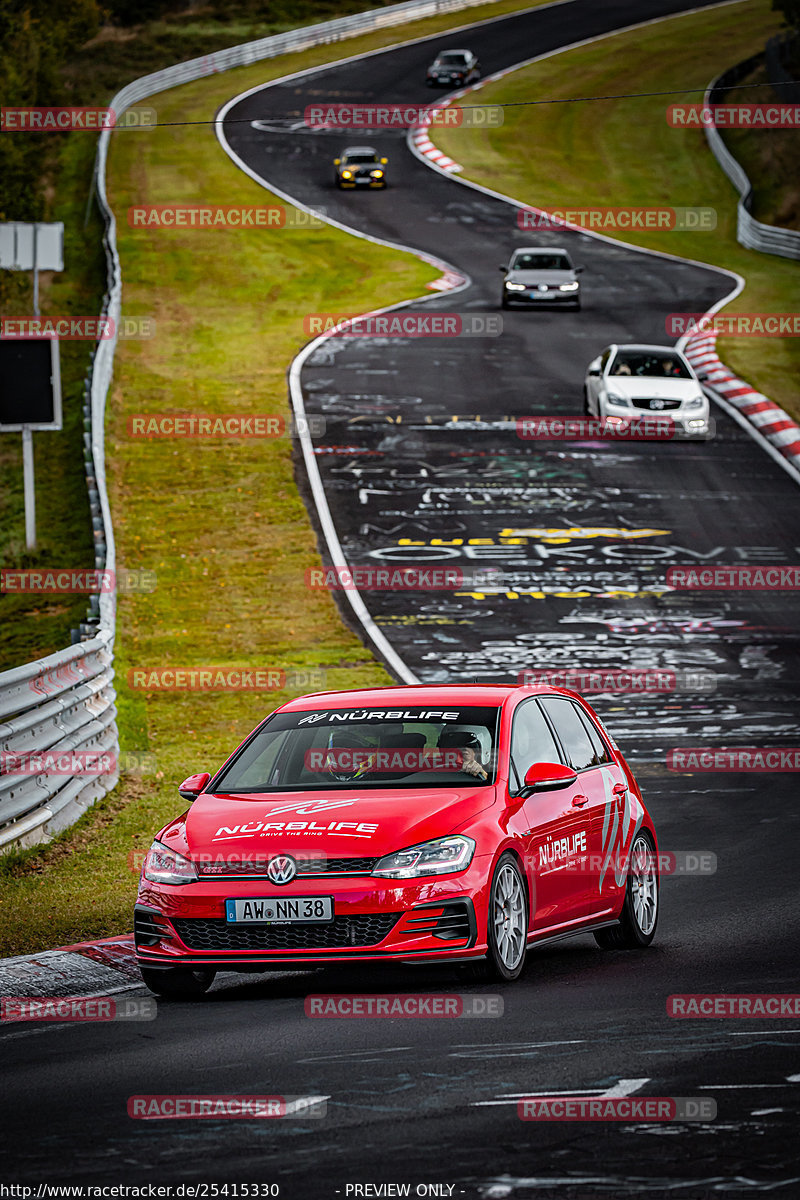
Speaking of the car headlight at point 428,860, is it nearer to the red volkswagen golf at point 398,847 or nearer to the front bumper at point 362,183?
the red volkswagen golf at point 398,847

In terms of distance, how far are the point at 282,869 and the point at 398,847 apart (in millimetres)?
531

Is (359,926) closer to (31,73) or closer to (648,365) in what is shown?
(648,365)

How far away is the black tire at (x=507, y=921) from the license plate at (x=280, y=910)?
2.48 feet

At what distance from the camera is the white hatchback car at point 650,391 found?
1278 inches

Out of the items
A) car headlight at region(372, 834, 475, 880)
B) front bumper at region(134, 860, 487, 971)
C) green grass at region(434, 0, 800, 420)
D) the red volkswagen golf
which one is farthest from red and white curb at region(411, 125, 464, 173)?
front bumper at region(134, 860, 487, 971)

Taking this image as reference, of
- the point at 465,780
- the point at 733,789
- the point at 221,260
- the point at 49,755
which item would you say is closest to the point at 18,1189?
the point at 465,780

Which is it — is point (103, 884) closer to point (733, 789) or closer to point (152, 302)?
point (733, 789)

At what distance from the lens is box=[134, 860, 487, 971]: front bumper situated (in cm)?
827

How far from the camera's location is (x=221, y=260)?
164 ft

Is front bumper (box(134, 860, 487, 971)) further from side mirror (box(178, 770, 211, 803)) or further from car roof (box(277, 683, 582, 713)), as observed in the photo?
car roof (box(277, 683, 582, 713))

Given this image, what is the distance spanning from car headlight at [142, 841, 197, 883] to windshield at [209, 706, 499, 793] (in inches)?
26.5

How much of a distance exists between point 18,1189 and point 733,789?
10743mm

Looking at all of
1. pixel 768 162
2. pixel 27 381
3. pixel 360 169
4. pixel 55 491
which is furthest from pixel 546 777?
pixel 768 162

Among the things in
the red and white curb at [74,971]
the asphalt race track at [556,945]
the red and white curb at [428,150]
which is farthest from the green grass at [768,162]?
the red and white curb at [74,971]
